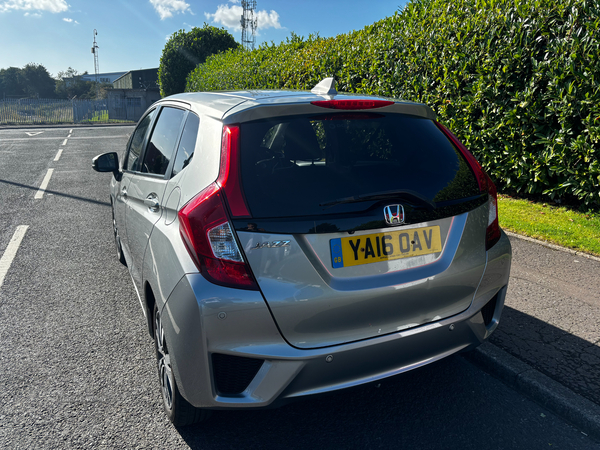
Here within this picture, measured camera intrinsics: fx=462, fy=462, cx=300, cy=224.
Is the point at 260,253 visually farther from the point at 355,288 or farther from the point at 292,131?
the point at 292,131

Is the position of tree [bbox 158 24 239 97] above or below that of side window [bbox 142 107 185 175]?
above

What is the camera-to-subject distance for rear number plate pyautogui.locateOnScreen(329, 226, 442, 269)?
6.54 feet

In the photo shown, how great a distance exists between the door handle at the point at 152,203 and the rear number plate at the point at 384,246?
1110mm

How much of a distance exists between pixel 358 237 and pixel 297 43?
10.8 m

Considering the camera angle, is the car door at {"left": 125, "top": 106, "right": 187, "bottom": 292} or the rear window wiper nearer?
the rear window wiper

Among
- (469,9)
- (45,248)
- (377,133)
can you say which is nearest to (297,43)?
(469,9)

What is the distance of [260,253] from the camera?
1914 mm

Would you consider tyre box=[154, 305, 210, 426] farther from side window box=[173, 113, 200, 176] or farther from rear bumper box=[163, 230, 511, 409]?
side window box=[173, 113, 200, 176]

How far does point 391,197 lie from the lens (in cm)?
211

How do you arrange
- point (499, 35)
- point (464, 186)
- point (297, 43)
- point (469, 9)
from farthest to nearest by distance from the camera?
1. point (297, 43)
2. point (469, 9)
3. point (499, 35)
4. point (464, 186)

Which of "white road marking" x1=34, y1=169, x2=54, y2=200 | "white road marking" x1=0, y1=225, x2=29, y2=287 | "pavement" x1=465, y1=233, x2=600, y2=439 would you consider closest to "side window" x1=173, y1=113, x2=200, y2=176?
"pavement" x1=465, y1=233, x2=600, y2=439

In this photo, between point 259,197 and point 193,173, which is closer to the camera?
point 259,197

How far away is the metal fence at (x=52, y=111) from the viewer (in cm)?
3788

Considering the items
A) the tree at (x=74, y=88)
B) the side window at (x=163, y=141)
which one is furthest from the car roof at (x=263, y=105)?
the tree at (x=74, y=88)
